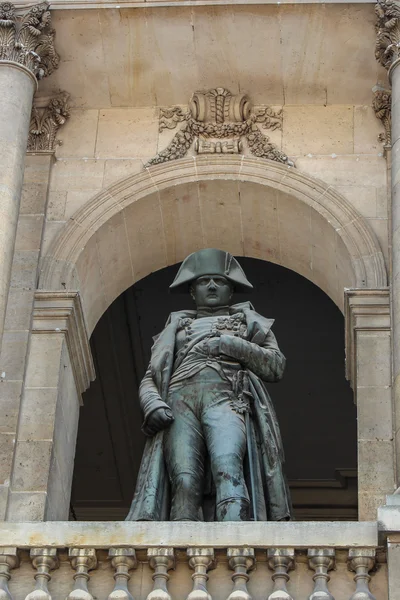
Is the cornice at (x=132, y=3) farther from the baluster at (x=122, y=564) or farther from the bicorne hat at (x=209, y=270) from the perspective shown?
the baluster at (x=122, y=564)

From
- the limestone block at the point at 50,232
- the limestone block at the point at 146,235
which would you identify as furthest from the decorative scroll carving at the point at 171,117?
the limestone block at the point at 50,232

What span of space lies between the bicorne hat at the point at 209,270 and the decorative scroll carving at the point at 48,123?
201 centimetres

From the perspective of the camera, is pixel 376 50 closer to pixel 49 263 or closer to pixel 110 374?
pixel 49 263

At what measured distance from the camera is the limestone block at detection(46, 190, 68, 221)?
51.4 feet

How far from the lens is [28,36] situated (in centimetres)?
1548

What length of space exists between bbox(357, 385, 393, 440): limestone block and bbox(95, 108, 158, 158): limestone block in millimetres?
3311

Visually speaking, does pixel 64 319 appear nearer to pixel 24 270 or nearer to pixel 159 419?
pixel 24 270

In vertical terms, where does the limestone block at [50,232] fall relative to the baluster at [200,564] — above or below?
above

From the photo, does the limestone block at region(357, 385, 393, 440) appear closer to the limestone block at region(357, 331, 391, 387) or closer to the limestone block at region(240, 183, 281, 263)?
the limestone block at region(357, 331, 391, 387)

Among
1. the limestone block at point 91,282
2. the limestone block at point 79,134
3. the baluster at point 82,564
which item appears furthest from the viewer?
the limestone block at point 79,134

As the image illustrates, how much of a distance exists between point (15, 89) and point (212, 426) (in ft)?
11.5

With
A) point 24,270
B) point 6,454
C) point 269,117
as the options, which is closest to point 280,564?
point 6,454

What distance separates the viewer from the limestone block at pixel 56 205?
1568 cm

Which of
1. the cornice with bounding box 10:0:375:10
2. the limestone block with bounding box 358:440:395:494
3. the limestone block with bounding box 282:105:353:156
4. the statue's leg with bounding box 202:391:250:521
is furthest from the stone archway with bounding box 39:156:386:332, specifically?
the statue's leg with bounding box 202:391:250:521
